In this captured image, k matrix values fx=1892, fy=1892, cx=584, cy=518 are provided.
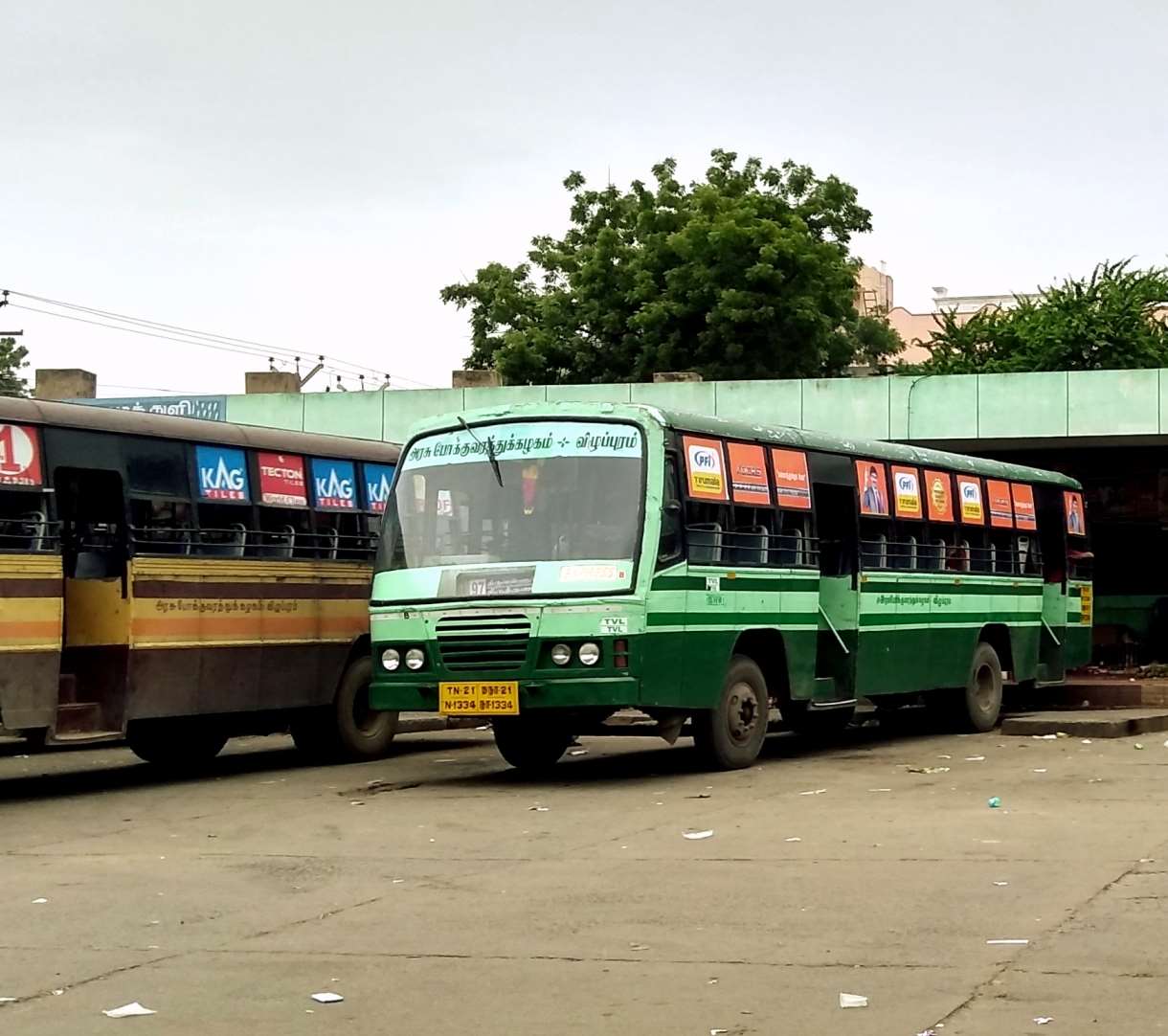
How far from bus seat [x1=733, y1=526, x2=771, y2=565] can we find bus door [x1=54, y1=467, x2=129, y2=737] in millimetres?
4752

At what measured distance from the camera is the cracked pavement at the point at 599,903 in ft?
21.4

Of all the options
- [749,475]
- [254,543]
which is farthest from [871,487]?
[254,543]

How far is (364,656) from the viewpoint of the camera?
55.4 ft

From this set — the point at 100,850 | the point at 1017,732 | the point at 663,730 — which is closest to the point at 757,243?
the point at 1017,732

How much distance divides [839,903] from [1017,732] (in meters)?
10.5

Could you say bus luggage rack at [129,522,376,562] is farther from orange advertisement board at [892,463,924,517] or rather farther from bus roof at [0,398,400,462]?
orange advertisement board at [892,463,924,517]

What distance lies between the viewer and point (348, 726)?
1664 cm

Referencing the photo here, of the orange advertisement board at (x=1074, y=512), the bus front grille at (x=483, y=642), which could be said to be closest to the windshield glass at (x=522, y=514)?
the bus front grille at (x=483, y=642)

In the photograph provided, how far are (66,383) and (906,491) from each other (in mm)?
18964

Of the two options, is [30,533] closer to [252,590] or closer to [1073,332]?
[252,590]

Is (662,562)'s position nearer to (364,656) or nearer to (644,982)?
(364,656)

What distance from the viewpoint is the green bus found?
13.7m

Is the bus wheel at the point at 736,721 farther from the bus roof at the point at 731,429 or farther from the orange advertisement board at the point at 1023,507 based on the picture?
the orange advertisement board at the point at 1023,507

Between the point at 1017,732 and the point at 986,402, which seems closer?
the point at 1017,732
